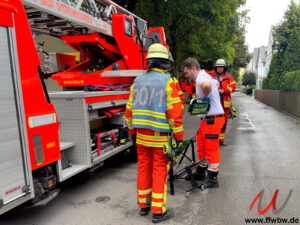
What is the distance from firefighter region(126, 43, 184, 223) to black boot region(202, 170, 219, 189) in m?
1.00

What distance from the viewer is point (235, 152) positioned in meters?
6.30

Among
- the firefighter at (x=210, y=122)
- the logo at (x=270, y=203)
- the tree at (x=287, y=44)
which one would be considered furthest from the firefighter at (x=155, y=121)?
the tree at (x=287, y=44)

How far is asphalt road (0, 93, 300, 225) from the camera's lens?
3.27 meters

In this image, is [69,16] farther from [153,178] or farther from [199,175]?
[199,175]

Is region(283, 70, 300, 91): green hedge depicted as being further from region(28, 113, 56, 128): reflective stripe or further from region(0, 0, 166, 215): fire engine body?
region(28, 113, 56, 128): reflective stripe

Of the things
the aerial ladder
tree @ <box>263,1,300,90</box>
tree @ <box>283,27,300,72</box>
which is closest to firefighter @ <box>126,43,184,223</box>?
the aerial ladder

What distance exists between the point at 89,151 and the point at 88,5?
2492 millimetres

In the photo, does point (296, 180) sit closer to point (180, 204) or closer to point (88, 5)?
point (180, 204)

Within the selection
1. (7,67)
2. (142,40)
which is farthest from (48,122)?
(142,40)

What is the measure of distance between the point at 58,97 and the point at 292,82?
13.7m

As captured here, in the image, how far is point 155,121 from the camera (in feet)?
9.98

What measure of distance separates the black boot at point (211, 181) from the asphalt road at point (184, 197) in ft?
0.35

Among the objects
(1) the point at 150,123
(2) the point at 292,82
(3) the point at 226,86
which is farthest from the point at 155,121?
(2) the point at 292,82

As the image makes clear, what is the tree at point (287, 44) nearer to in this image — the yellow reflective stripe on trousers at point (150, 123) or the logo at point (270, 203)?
the logo at point (270, 203)
